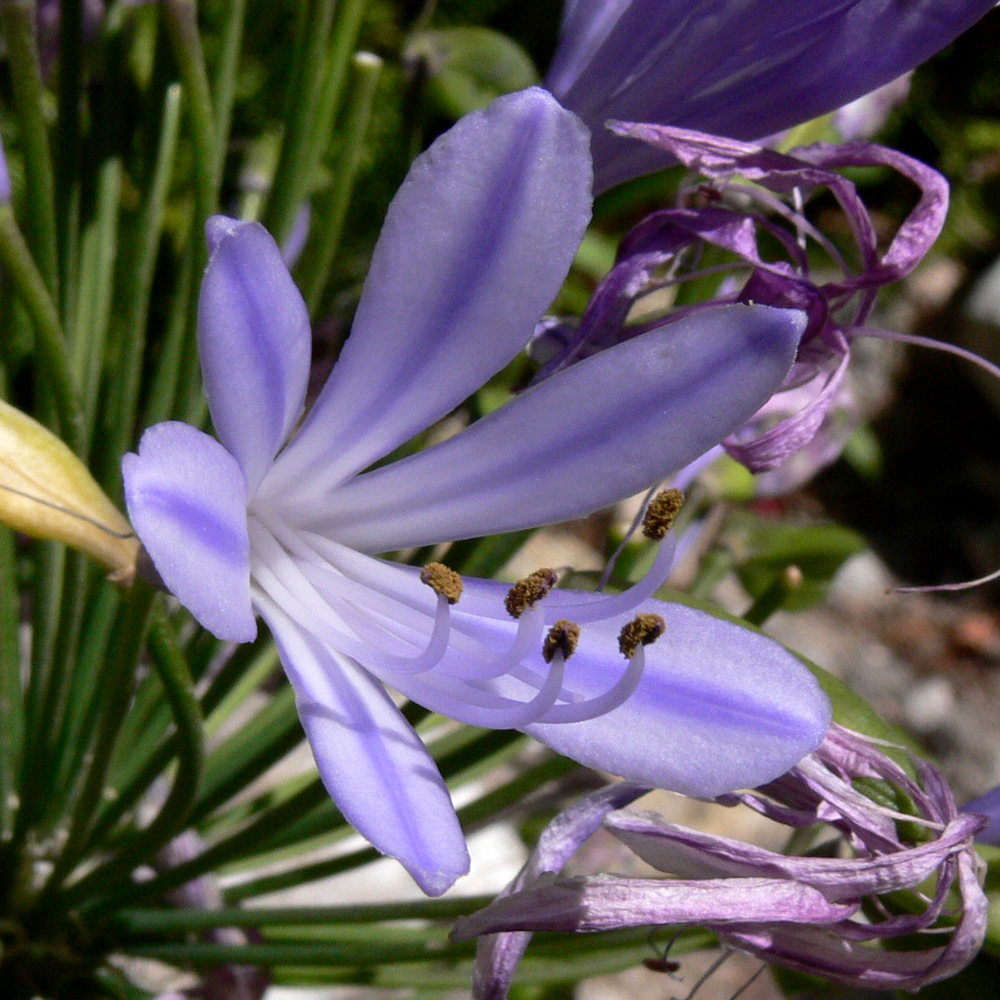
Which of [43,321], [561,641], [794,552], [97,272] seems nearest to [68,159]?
[97,272]

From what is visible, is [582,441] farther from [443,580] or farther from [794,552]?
[794,552]

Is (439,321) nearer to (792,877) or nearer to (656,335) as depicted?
(656,335)

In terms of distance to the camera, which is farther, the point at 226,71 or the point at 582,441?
the point at 226,71

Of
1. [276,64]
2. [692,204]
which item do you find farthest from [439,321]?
[276,64]

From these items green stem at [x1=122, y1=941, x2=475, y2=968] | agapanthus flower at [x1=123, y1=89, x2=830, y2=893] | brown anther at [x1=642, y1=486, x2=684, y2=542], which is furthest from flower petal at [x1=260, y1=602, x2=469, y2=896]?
green stem at [x1=122, y1=941, x2=475, y2=968]

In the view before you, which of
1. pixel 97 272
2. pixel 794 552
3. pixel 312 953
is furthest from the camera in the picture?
pixel 794 552

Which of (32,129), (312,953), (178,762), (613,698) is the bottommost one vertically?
(312,953)

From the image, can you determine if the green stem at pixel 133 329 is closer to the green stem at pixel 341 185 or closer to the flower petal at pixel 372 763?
the green stem at pixel 341 185
